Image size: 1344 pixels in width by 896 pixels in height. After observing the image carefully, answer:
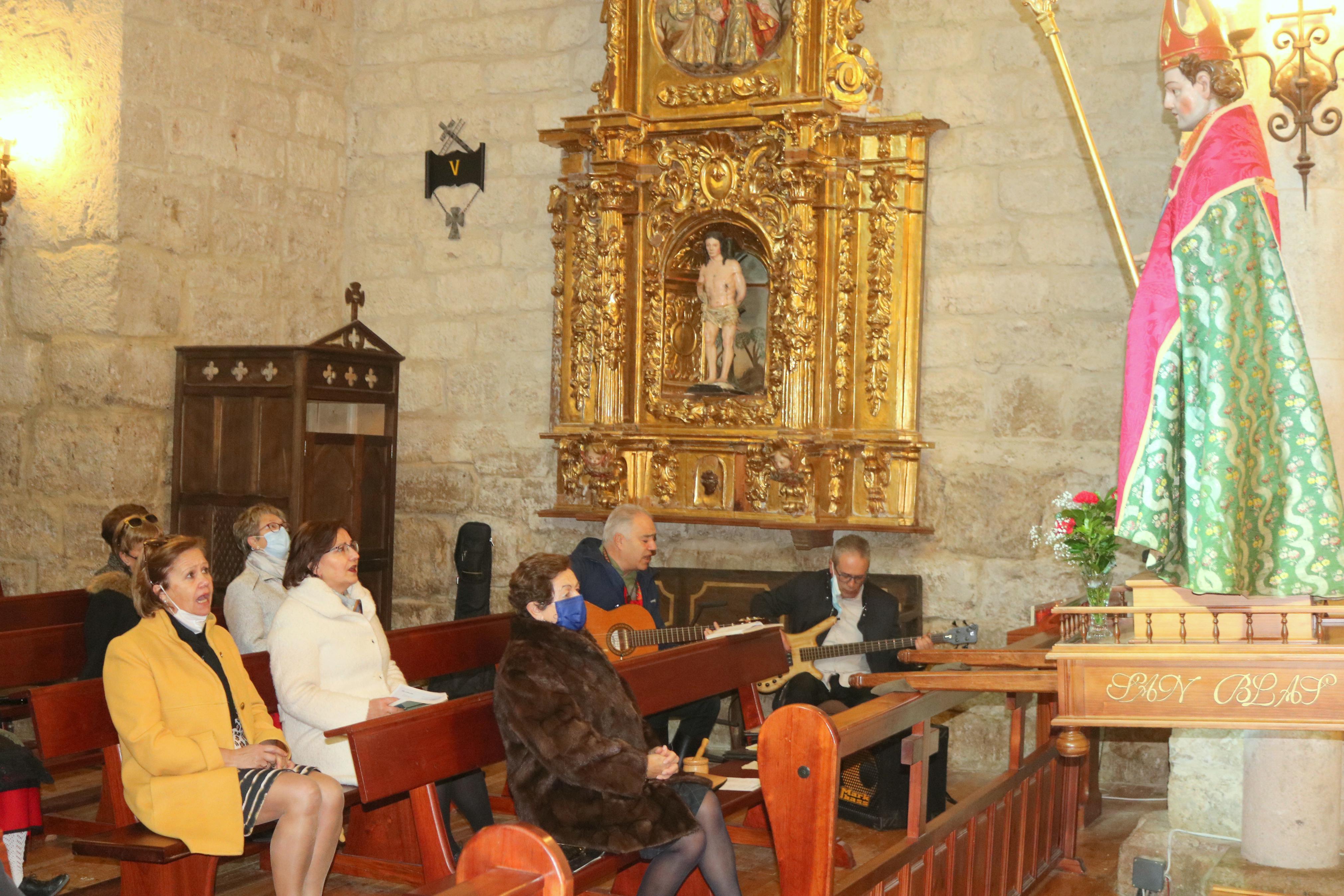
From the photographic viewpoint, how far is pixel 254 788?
12.8 ft

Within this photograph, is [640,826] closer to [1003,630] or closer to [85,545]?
[1003,630]

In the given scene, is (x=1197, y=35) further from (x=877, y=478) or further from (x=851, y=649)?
(x=877, y=478)

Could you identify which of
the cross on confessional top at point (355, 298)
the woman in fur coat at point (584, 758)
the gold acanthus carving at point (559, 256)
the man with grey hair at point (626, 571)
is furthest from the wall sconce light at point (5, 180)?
the woman in fur coat at point (584, 758)

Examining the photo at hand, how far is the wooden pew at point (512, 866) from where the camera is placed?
2.27 metres

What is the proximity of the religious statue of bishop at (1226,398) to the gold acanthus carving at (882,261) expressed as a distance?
3.37 meters

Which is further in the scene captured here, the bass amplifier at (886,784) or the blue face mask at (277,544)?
the bass amplifier at (886,784)

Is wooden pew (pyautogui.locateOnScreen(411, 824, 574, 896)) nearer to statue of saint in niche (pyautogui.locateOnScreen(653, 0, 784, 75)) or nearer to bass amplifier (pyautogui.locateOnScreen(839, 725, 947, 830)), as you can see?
bass amplifier (pyautogui.locateOnScreen(839, 725, 947, 830))

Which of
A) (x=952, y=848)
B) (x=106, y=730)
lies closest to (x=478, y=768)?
(x=106, y=730)

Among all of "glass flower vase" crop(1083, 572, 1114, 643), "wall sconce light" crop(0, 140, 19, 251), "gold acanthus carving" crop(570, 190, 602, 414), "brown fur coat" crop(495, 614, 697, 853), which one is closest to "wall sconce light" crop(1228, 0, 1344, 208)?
"glass flower vase" crop(1083, 572, 1114, 643)

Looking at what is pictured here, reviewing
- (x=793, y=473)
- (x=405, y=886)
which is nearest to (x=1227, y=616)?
(x=405, y=886)

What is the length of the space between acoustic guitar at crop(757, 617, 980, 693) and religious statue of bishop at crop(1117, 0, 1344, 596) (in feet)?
7.60

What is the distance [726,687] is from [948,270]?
109 inches

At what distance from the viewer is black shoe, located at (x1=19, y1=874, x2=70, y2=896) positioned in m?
4.33

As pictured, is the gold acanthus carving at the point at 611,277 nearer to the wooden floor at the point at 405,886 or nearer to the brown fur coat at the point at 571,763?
the wooden floor at the point at 405,886
